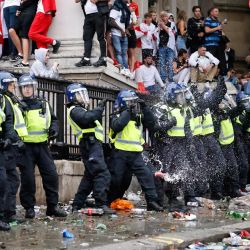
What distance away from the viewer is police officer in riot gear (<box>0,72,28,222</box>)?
12.0 metres

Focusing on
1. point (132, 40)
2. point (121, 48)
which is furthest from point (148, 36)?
point (121, 48)

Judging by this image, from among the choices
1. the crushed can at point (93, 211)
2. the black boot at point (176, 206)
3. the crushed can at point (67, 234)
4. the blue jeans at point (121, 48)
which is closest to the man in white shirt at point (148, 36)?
the blue jeans at point (121, 48)

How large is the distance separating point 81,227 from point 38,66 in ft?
17.3

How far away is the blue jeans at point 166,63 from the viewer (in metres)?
21.9

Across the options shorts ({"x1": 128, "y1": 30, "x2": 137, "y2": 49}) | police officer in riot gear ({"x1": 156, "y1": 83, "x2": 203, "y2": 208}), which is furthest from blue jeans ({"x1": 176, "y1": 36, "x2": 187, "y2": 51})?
police officer in riot gear ({"x1": 156, "y1": 83, "x2": 203, "y2": 208})

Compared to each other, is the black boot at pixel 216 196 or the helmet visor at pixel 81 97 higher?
the helmet visor at pixel 81 97

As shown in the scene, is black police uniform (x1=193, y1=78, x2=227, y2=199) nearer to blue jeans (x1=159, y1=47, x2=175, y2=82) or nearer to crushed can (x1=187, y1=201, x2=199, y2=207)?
crushed can (x1=187, y1=201, x2=199, y2=207)

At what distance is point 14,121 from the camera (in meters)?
12.1

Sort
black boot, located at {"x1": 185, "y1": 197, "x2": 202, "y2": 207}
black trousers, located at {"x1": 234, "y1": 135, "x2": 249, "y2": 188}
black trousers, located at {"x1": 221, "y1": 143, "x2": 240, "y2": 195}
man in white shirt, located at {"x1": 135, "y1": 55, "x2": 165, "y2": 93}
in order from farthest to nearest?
man in white shirt, located at {"x1": 135, "y1": 55, "x2": 165, "y2": 93}, black trousers, located at {"x1": 234, "y1": 135, "x2": 249, "y2": 188}, black trousers, located at {"x1": 221, "y1": 143, "x2": 240, "y2": 195}, black boot, located at {"x1": 185, "y1": 197, "x2": 202, "y2": 207}

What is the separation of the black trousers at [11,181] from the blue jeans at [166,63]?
9.97m

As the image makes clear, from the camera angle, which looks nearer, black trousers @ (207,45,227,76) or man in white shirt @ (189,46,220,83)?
man in white shirt @ (189,46,220,83)

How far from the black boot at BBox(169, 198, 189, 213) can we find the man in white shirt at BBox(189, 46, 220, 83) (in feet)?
25.5

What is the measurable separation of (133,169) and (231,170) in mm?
3305

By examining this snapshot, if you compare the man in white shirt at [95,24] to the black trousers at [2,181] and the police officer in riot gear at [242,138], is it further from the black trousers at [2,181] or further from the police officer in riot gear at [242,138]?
the black trousers at [2,181]
